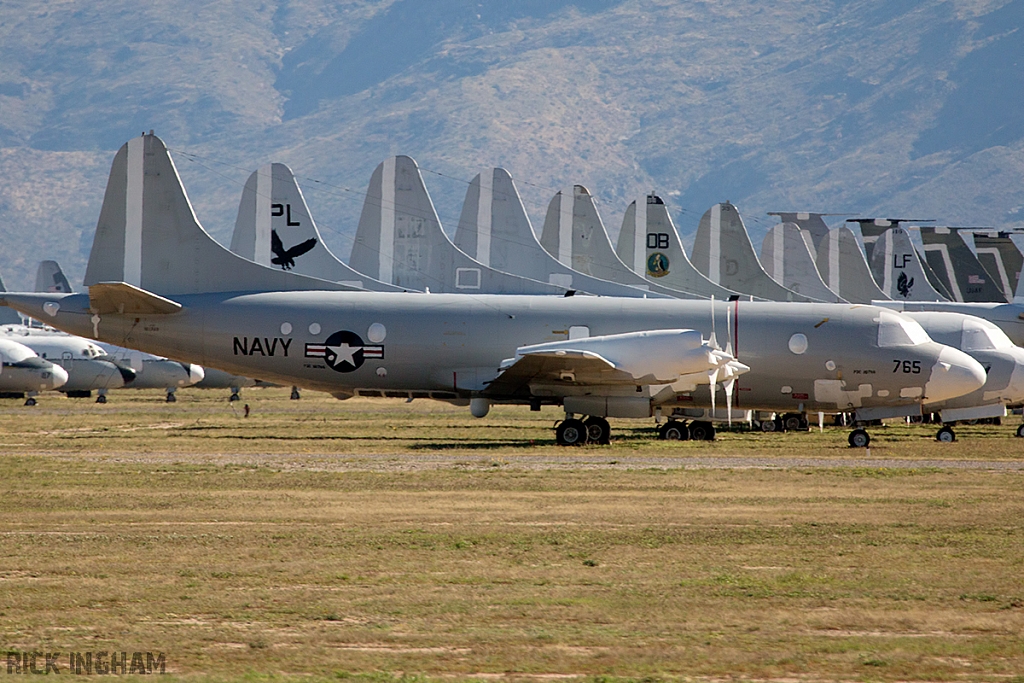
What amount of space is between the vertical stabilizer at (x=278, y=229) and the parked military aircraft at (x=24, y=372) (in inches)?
855

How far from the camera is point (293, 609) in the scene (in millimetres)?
13375

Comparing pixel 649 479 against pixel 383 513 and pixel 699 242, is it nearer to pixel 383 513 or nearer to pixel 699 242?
pixel 383 513

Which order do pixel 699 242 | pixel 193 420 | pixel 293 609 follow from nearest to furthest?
pixel 293 609, pixel 193 420, pixel 699 242

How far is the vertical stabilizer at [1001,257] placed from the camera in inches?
2793

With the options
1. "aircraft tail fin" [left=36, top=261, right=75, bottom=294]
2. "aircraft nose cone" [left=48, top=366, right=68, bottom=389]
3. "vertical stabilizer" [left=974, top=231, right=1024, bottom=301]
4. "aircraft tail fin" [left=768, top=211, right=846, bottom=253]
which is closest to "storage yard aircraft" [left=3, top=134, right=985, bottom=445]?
"aircraft nose cone" [left=48, top=366, right=68, bottom=389]

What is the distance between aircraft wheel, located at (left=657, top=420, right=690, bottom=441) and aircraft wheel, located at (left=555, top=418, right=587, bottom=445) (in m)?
5.00

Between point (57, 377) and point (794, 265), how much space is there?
3614cm

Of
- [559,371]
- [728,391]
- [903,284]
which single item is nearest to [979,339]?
[728,391]

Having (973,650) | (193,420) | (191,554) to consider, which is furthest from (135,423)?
(973,650)

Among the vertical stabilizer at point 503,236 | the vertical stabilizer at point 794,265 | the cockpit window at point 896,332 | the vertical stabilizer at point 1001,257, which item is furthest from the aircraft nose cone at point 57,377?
the vertical stabilizer at point 1001,257

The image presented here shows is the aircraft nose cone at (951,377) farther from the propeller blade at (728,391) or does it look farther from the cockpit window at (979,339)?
the propeller blade at (728,391)

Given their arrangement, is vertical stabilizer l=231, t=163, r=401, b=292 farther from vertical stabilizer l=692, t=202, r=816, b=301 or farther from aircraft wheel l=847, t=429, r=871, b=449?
vertical stabilizer l=692, t=202, r=816, b=301

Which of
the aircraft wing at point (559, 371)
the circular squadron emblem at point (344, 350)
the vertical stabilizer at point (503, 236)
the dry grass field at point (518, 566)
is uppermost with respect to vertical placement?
the vertical stabilizer at point (503, 236)

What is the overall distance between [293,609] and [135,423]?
37.1 meters
